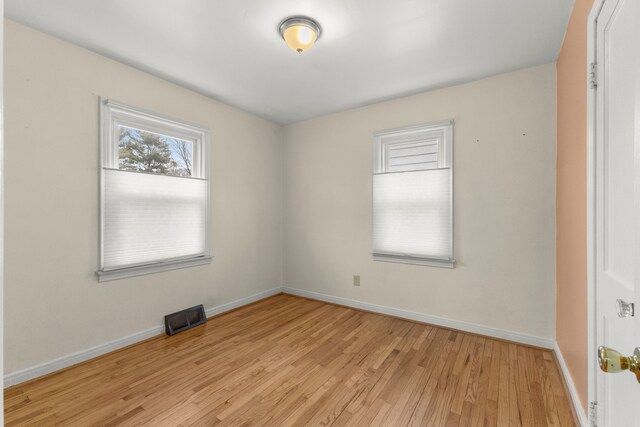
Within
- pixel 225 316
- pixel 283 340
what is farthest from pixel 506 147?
pixel 225 316

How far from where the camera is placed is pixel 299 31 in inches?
82.7

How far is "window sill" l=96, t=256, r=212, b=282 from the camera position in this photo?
8.44ft

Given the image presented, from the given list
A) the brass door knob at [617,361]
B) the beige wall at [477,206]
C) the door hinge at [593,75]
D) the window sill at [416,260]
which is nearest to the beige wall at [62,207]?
the beige wall at [477,206]

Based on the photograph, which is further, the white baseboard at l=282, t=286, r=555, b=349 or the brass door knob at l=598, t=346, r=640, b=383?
the white baseboard at l=282, t=286, r=555, b=349

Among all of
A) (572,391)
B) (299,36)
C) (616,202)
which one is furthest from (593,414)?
(299,36)

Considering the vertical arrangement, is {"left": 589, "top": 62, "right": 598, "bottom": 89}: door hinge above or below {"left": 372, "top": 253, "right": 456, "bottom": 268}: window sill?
above

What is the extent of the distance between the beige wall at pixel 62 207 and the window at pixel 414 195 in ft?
7.33

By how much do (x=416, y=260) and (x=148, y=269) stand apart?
279 cm

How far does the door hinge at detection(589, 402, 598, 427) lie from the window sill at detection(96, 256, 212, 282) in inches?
131

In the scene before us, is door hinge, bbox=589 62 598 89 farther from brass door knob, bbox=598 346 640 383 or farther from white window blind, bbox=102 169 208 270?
white window blind, bbox=102 169 208 270

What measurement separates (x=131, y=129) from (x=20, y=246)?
1.29m

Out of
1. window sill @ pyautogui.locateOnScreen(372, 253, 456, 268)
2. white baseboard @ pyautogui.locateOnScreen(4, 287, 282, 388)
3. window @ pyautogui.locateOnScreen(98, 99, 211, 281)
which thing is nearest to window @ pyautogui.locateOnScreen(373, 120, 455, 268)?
window sill @ pyautogui.locateOnScreen(372, 253, 456, 268)

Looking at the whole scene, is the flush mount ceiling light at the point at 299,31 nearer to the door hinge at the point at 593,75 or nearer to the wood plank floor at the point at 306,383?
the door hinge at the point at 593,75

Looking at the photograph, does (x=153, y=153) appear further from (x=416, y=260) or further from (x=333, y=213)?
(x=416, y=260)
